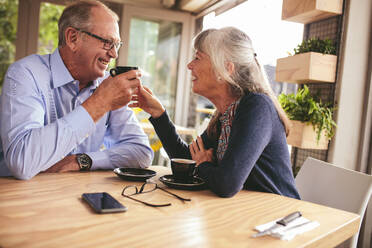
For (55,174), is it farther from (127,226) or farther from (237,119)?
(237,119)

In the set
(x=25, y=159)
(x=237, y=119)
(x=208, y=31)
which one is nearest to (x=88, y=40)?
(x=208, y=31)

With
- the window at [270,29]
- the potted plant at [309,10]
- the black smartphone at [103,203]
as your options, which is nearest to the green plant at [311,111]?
the potted plant at [309,10]

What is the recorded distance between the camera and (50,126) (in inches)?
46.2

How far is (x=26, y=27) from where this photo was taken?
4652mm

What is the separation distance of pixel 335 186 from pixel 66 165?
4.06ft

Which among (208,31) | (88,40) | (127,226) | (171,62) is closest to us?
(127,226)

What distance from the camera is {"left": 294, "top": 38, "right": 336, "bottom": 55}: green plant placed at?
250 cm

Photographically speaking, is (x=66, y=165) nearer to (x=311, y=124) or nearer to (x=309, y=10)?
(x=311, y=124)

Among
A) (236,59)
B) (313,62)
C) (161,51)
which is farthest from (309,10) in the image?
(161,51)

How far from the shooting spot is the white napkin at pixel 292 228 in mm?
774

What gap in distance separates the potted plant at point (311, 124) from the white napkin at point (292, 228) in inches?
63.2

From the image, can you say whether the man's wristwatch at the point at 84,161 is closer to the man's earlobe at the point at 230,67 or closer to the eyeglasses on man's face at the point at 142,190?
the eyeglasses on man's face at the point at 142,190

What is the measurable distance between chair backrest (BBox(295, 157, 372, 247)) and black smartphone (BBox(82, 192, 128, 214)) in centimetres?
109

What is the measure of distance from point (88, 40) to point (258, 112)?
2.93 ft
